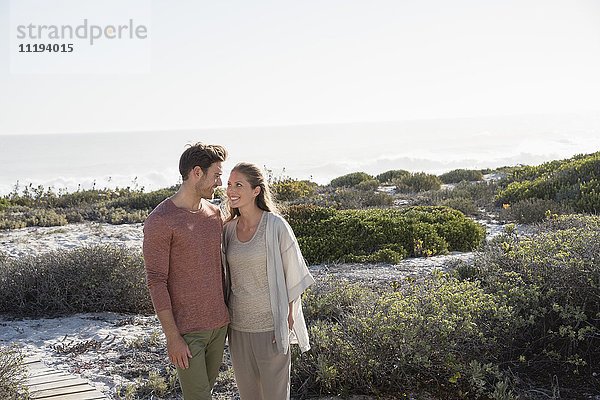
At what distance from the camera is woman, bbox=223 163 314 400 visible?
3.83 m

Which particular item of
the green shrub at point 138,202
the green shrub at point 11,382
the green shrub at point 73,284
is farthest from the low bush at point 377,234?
the green shrub at point 138,202

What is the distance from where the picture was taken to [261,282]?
3.87m

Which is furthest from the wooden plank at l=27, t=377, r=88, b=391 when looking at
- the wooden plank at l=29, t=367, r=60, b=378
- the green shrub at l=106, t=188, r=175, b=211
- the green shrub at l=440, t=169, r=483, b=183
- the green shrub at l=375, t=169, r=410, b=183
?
the green shrub at l=440, t=169, r=483, b=183

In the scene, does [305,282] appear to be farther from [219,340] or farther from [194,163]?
[194,163]

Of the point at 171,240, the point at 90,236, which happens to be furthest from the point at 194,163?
the point at 90,236

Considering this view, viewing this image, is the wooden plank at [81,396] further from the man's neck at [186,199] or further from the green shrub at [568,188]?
the green shrub at [568,188]

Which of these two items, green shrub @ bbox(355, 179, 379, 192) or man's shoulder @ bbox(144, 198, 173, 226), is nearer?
man's shoulder @ bbox(144, 198, 173, 226)

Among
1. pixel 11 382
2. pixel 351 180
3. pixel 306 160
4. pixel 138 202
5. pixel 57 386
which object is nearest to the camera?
pixel 11 382

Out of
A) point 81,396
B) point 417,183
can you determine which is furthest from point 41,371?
point 417,183

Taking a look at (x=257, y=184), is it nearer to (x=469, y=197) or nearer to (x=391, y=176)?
(x=469, y=197)

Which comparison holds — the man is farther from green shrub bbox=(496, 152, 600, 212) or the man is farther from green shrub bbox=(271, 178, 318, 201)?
green shrub bbox=(271, 178, 318, 201)

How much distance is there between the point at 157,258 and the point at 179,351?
1.77 ft

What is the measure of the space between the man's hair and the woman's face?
8.5 inches

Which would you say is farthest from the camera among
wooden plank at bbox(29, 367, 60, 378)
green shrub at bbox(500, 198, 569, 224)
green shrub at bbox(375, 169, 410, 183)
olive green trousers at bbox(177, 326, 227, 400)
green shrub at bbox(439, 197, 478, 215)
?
green shrub at bbox(375, 169, 410, 183)
